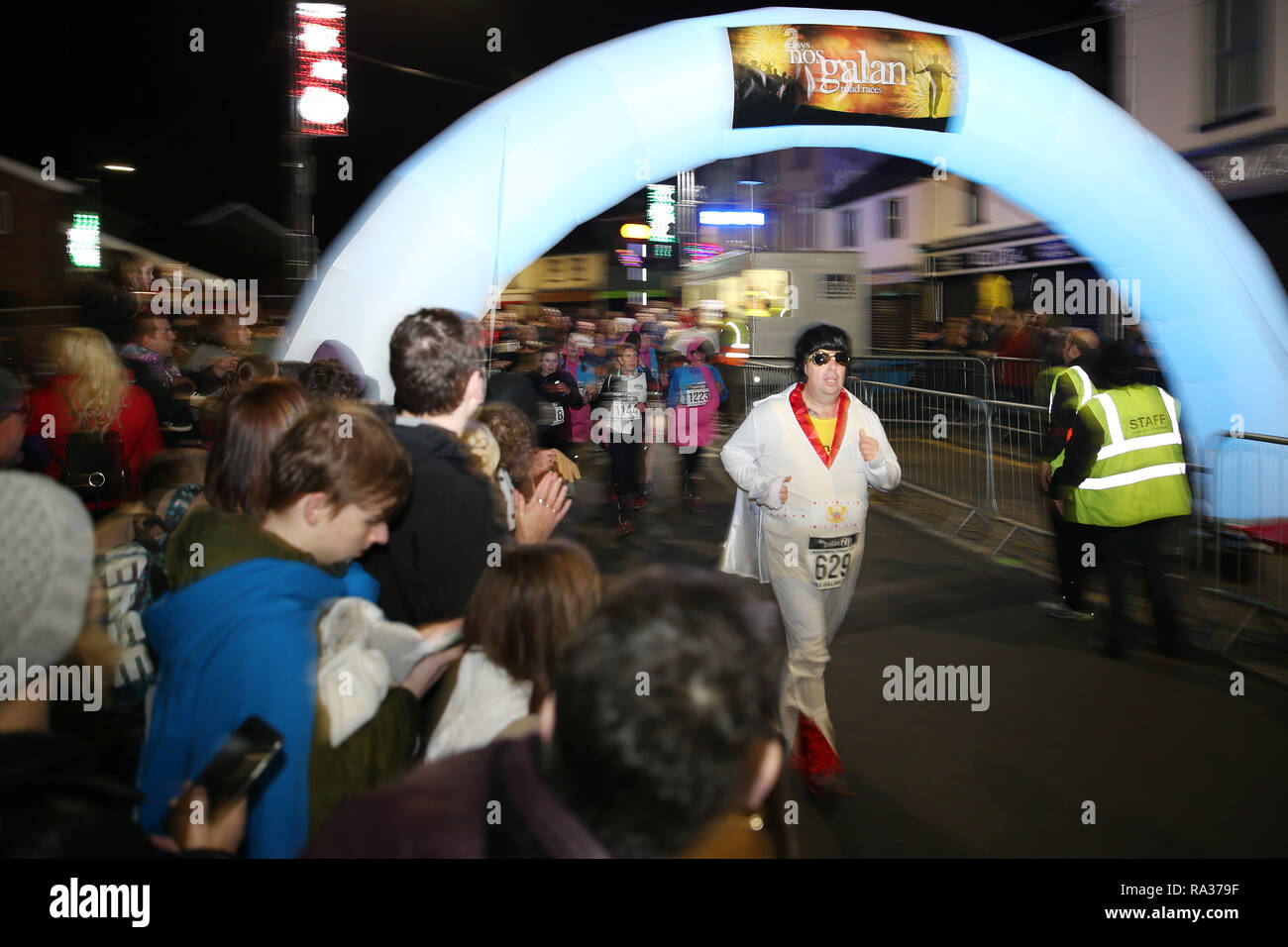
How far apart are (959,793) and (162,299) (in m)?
5.96

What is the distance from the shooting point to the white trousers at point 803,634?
4.34 metres

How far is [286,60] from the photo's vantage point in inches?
359

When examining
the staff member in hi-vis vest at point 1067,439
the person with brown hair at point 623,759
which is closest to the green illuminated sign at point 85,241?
the staff member in hi-vis vest at point 1067,439

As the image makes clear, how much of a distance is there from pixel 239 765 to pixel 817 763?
3157mm

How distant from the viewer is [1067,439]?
6.17 m

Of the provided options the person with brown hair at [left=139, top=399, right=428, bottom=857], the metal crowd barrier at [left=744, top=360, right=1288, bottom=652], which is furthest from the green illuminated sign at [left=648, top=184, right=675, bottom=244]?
the person with brown hair at [left=139, top=399, right=428, bottom=857]

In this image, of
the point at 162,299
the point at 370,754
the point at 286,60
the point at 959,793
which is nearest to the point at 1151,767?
the point at 959,793

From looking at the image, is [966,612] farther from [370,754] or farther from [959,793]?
[370,754]

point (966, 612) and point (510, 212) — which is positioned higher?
point (510, 212)

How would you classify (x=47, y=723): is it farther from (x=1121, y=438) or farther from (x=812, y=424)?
(x=1121, y=438)

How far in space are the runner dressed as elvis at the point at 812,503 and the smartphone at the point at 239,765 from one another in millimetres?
2939

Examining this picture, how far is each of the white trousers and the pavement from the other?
380mm

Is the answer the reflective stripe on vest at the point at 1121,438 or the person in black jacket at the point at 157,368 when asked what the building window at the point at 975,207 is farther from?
the person in black jacket at the point at 157,368

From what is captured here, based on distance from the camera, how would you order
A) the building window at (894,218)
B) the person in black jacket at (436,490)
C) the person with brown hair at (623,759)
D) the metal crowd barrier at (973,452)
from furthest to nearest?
the building window at (894,218) → the metal crowd barrier at (973,452) → the person in black jacket at (436,490) → the person with brown hair at (623,759)
